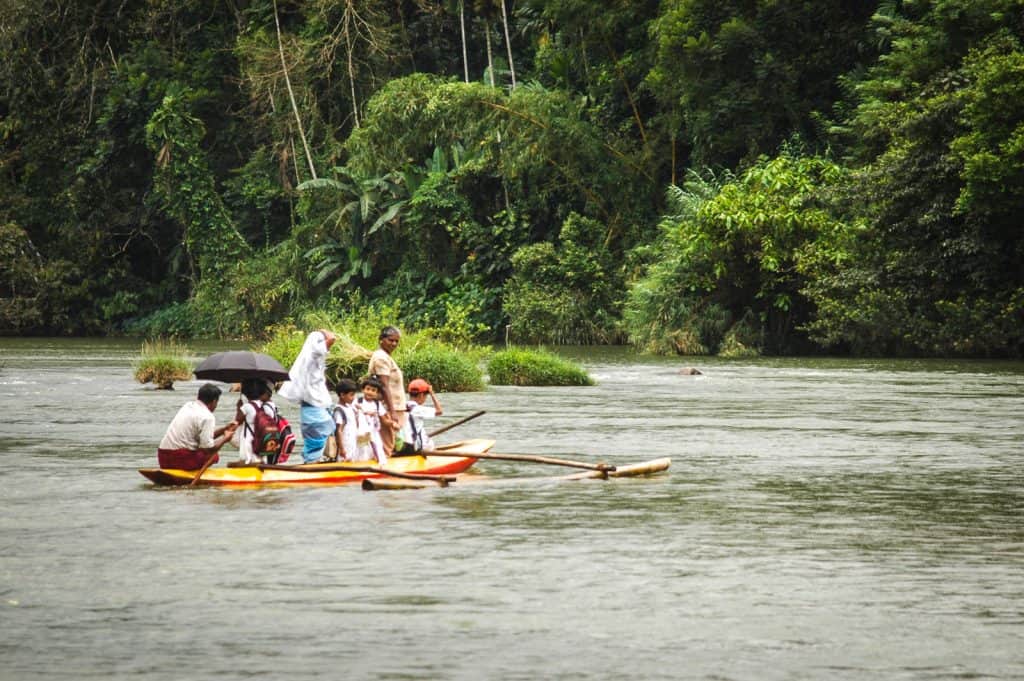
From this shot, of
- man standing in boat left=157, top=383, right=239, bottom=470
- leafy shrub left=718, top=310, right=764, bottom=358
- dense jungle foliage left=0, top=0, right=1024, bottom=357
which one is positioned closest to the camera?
man standing in boat left=157, top=383, right=239, bottom=470

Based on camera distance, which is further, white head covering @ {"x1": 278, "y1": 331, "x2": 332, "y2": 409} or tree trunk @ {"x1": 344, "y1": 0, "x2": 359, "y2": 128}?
tree trunk @ {"x1": 344, "y1": 0, "x2": 359, "y2": 128}

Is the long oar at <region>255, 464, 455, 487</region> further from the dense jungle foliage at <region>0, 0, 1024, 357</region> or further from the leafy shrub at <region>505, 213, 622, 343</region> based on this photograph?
the leafy shrub at <region>505, 213, 622, 343</region>

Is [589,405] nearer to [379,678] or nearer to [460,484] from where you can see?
[460,484]

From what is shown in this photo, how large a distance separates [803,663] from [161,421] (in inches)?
610

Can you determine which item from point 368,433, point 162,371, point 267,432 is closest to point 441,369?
point 162,371

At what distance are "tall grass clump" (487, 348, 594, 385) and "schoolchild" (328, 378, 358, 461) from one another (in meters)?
15.0

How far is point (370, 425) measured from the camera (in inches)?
611

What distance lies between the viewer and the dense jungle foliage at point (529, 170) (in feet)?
125

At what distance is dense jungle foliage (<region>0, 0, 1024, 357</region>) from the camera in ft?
125

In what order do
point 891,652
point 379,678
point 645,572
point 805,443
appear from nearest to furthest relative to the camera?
point 379,678 → point 891,652 → point 645,572 → point 805,443

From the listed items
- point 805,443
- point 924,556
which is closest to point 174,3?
point 805,443

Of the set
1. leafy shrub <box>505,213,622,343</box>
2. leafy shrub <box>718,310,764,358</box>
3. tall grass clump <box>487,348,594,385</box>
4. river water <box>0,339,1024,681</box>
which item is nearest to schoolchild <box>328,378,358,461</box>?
river water <box>0,339,1024,681</box>

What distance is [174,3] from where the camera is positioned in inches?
2463

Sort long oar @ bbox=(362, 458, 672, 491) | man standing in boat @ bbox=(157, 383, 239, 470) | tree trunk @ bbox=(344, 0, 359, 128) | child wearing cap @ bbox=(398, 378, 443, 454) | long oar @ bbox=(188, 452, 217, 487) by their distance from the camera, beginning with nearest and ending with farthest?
1. long oar @ bbox=(188, 452, 217, 487)
2. man standing in boat @ bbox=(157, 383, 239, 470)
3. long oar @ bbox=(362, 458, 672, 491)
4. child wearing cap @ bbox=(398, 378, 443, 454)
5. tree trunk @ bbox=(344, 0, 359, 128)
